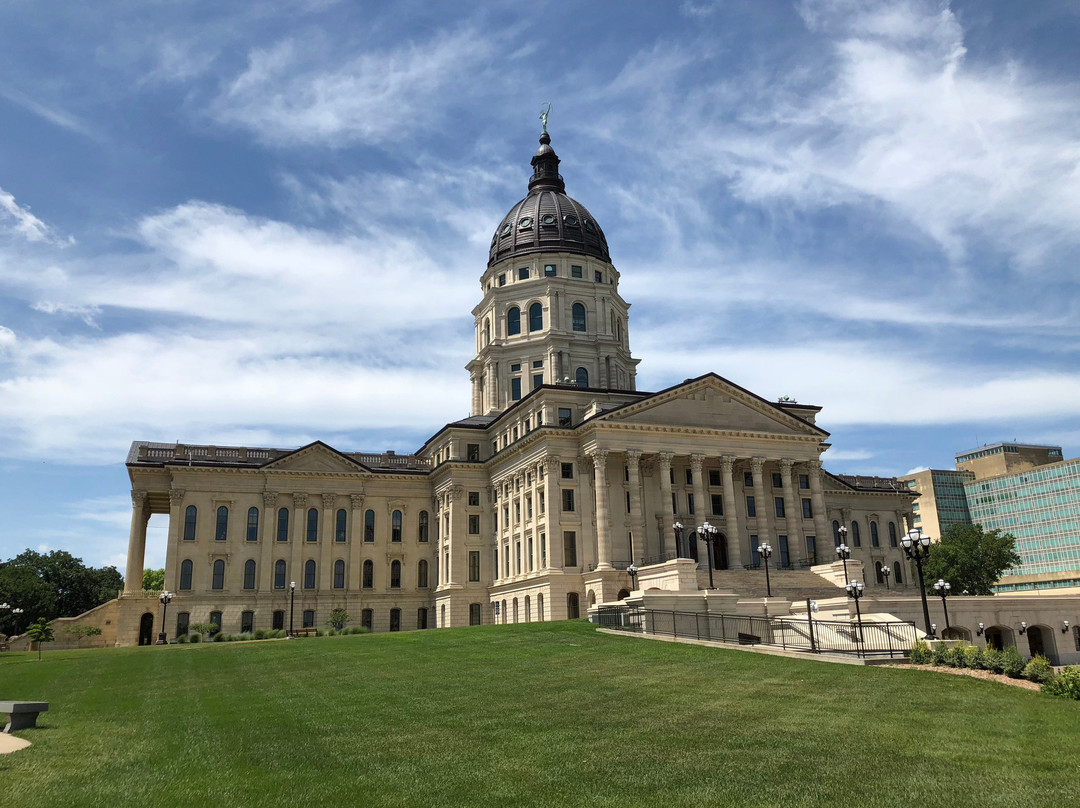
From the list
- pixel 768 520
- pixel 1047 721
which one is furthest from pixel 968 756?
pixel 768 520

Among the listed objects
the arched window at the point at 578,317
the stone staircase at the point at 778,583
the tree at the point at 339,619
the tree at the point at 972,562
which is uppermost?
the arched window at the point at 578,317

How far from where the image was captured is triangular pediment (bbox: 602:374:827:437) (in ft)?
215

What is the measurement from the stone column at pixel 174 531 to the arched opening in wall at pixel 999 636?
62292 mm

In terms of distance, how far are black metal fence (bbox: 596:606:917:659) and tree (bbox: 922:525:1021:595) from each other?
49.1m

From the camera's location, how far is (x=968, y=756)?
50.7 feet

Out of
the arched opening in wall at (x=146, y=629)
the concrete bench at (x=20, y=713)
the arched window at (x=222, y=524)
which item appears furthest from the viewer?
the arched window at (x=222, y=524)

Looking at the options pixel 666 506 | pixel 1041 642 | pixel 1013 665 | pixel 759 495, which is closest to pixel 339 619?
pixel 666 506

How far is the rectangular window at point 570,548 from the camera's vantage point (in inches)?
2539

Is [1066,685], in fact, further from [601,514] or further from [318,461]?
[318,461]

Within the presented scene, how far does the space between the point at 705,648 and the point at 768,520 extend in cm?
3613

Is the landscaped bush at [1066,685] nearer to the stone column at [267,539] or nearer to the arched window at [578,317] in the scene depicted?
the arched window at [578,317]

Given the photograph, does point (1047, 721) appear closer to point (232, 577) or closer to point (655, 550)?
point (655, 550)

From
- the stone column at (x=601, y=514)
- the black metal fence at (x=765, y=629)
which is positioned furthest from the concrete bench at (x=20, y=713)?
the stone column at (x=601, y=514)

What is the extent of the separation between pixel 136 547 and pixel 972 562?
77044 millimetres
